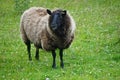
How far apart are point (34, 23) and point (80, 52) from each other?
3105 mm

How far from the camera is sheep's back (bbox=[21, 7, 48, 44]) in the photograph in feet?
53.4

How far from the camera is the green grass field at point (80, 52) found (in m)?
14.5

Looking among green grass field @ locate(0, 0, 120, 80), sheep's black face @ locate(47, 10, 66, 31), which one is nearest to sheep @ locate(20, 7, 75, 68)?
sheep's black face @ locate(47, 10, 66, 31)

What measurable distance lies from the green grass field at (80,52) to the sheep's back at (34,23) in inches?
47.2

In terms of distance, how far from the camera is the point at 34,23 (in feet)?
55.7

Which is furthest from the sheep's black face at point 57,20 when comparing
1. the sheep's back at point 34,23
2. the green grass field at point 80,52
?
the green grass field at point 80,52

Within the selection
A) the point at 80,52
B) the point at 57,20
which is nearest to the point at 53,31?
the point at 57,20

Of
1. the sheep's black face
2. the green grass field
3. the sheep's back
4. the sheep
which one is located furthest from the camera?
the sheep's back

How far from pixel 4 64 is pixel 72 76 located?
13.2 feet

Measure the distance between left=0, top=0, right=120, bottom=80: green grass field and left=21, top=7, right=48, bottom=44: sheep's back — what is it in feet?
3.93

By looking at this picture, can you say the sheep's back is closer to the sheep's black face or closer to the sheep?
the sheep

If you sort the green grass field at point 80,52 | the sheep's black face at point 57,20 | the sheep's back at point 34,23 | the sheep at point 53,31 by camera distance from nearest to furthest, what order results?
the green grass field at point 80,52, the sheep's black face at point 57,20, the sheep at point 53,31, the sheep's back at point 34,23

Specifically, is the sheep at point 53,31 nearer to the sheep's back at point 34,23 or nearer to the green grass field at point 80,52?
the sheep's back at point 34,23

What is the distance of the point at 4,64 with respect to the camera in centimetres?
1673
